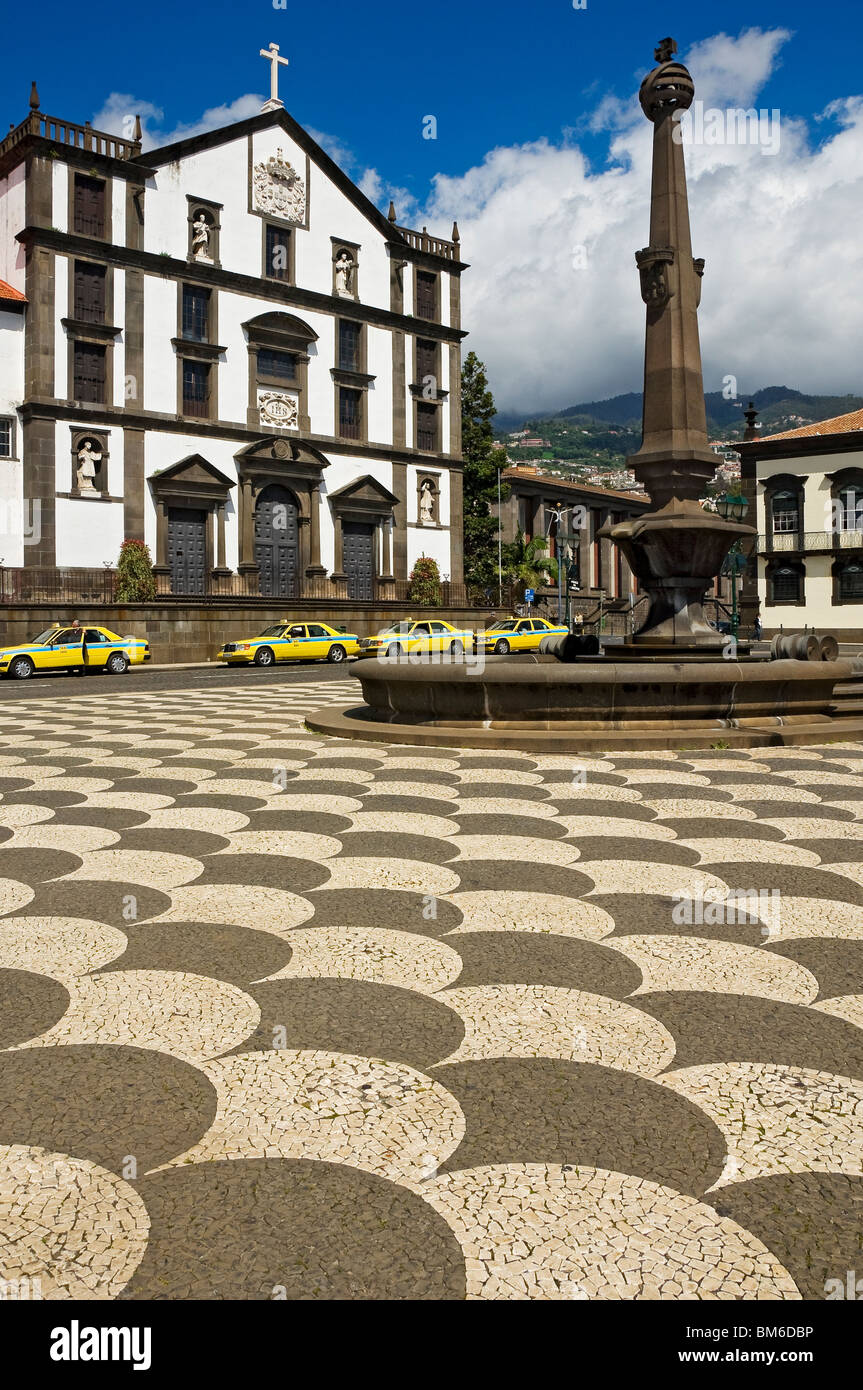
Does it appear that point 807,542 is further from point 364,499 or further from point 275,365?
point 275,365

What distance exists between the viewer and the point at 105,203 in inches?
1342

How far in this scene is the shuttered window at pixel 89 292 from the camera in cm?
3366

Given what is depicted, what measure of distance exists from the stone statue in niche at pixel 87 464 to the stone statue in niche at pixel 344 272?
13.2 meters

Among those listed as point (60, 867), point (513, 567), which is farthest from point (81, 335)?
point (60, 867)

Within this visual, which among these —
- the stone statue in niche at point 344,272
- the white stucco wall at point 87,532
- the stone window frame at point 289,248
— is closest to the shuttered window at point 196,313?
the stone window frame at point 289,248

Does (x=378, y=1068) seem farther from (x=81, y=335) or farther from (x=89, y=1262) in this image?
(x=81, y=335)

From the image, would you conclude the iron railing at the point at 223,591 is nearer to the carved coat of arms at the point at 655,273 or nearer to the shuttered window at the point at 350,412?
the shuttered window at the point at 350,412

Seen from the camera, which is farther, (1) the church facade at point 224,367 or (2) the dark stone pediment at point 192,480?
(2) the dark stone pediment at point 192,480

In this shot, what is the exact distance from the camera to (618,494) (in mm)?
76562

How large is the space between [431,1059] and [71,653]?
26046 mm

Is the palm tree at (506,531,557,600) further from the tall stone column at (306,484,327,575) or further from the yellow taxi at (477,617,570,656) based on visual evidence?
the yellow taxi at (477,617,570,656)

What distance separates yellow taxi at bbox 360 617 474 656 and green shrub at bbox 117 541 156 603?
7579 millimetres

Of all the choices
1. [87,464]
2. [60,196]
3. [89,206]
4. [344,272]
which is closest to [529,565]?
[344,272]
